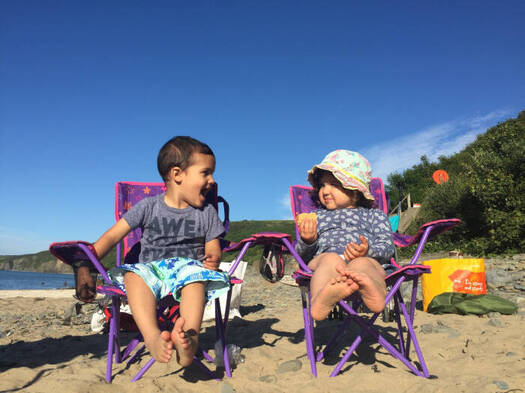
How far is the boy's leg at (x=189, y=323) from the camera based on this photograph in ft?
5.34

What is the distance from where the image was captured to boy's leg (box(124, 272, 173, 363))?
5.21 feet

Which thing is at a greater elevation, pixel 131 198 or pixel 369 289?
pixel 131 198

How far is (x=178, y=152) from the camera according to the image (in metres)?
2.32

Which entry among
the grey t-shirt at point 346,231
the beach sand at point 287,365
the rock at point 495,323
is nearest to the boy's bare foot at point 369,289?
the beach sand at point 287,365

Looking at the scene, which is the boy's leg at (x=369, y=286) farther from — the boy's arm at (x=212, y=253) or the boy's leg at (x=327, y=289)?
the boy's arm at (x=212, y=253)

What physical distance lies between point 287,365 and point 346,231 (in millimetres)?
942

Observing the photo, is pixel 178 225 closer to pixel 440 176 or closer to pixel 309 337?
pixel 309 337

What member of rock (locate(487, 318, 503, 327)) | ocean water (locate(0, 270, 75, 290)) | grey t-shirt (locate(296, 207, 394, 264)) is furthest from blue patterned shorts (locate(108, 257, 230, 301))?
ocean water (locate(0, 270, 75, 290))

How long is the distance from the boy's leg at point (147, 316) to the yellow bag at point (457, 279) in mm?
3450

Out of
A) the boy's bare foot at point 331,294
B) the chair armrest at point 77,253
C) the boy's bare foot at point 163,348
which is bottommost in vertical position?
the boy's bare foot at point 163,348

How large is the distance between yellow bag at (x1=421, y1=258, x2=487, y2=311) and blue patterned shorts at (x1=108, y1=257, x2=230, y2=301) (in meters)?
3.09

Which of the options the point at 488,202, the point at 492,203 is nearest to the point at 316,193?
the point at 488,202

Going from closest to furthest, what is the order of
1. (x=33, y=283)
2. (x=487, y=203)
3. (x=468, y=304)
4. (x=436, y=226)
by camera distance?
(x=436, y=226) < (x=468, y=304) < (x=487, y=203) < (x=33, y=283)

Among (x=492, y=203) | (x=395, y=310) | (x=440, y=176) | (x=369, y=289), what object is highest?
(x=440, y=176)
